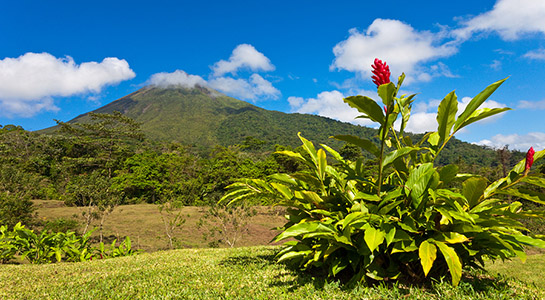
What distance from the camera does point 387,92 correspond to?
1663 mm

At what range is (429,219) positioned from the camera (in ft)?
7.00

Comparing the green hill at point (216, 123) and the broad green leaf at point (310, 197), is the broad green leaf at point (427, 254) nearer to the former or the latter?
the broad green leaf at point (310, 197)

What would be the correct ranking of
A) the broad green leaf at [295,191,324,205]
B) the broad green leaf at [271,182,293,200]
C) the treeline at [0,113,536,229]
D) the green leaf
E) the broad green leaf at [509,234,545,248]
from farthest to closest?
the treeline at [0,113,536,229] → the broad green leaf at [271,182,293,200] → the broad green leaf at [295,191,324,205] → the broad green leaf at [509,234,545,248] → the green leaf

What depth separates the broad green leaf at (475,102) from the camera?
189 cm

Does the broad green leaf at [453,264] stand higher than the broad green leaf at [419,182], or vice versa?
the broad green leaf at [419,182]

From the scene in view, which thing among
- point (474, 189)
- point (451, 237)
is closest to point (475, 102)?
point (474, 189)

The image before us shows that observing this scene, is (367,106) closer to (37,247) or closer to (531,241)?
(531,241)

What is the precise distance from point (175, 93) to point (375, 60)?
17916 cm

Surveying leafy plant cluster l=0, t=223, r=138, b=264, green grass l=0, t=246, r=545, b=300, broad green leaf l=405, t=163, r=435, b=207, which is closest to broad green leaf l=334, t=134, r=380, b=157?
broad green leaf l=405, t=163, r=435, b=207

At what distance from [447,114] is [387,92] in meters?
0.72

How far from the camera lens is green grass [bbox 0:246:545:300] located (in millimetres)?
2045

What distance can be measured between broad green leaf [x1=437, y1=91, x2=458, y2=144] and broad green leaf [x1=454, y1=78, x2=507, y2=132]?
4 centimetres

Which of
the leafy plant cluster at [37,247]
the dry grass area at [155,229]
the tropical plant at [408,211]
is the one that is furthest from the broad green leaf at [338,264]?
the dry grass area at [155,229]

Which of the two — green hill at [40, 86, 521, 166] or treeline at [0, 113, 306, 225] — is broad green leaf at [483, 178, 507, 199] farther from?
green hill at [40, 86, 521, 166]
